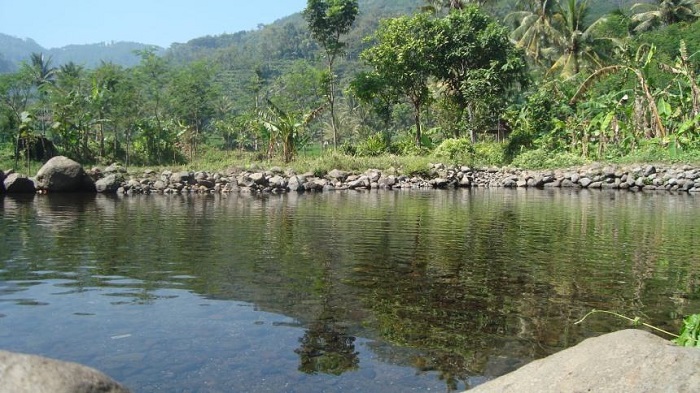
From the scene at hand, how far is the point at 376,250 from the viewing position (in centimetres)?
1148

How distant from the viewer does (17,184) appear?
26938 mm

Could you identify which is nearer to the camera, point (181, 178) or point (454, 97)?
point (181, 178)

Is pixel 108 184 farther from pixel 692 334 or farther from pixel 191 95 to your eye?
pixel 692 334

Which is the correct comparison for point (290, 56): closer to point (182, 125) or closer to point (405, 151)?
point (182, 125)

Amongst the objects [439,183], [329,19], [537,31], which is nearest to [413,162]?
[439,183]

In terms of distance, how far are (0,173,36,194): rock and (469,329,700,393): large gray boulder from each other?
92.5 ft

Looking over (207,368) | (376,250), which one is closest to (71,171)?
(376,250)

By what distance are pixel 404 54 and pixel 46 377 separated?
33500 millimetres

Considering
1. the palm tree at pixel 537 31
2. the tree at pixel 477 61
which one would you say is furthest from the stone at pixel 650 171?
the palm tree at pixel 537 31

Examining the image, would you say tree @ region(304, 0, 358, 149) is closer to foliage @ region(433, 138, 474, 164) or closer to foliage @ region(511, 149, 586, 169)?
foliage @ region(433, 138, 474, 164)

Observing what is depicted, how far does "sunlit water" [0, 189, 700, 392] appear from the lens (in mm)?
5535

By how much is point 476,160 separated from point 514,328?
2870cm

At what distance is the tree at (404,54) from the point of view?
34875 mm

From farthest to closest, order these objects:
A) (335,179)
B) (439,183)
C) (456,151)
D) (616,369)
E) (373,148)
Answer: (373,148) < (456,151) < (335,179) < (439,183) < (616,369)
